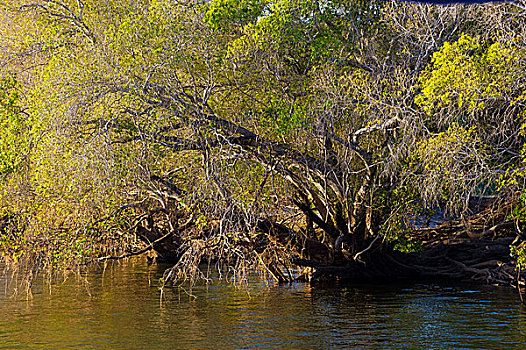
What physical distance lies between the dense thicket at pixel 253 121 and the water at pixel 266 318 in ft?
4.35

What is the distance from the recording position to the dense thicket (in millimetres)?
18812

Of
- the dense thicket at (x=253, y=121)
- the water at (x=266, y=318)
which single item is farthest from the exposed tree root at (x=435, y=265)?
the water at (x=266, y=318)

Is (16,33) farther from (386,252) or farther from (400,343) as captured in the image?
(400,343)

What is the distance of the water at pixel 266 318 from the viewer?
15695mm

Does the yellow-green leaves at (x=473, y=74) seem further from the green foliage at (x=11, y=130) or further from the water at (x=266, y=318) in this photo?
the green foliage at (x=11, y=130)

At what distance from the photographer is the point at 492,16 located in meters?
20.3

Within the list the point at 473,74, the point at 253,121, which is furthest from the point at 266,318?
the point at 473,74

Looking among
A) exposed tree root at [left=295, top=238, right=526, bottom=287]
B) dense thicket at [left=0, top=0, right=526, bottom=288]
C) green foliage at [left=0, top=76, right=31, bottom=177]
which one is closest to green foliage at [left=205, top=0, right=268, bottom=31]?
dense thicket at [left=0, top=0, right=526, bottom=288]

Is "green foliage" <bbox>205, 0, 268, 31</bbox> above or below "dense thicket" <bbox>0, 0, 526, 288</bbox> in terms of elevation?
above

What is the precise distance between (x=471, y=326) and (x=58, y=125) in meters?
10.5

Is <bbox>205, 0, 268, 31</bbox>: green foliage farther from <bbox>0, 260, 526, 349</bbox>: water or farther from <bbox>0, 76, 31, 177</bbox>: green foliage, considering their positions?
<bbox>0, 260, 526, 349</bbox>: water

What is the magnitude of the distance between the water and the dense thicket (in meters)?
1.33

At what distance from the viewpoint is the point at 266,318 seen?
1838 centimetres

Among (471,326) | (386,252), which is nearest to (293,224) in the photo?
(386,252)
